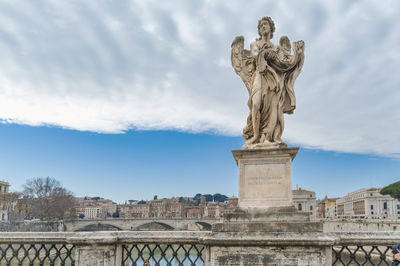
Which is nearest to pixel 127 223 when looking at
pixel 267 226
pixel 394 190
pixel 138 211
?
pixel 394 190

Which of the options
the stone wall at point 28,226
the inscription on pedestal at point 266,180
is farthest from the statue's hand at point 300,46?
the stone wall at point 28,226

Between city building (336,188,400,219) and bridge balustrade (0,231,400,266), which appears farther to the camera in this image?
city building (336,188,400,219)

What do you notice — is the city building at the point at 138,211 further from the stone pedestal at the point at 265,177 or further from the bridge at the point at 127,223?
the stone pedestal at the point at 265,177

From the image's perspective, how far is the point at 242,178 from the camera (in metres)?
5.96

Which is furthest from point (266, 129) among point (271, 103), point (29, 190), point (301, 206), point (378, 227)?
point (301, 206)

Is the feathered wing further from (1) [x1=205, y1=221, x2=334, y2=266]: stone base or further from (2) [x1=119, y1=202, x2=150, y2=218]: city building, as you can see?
(2) [x1=119, y1=202, x2=150, y2=218]: city building

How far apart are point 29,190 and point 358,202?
12539 centimetres

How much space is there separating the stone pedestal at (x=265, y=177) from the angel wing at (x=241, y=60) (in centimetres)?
156

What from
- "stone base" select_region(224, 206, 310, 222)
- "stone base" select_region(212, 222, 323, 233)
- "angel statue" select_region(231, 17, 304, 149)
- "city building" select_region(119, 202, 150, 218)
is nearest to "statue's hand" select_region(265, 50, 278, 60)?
"angel statue" select_region(231, 17, 304, 149)

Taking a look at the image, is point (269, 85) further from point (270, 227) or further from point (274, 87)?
point (270, 227)

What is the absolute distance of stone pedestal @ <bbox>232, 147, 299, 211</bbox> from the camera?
5.75m

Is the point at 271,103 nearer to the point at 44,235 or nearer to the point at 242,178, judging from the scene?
the point at 242,178

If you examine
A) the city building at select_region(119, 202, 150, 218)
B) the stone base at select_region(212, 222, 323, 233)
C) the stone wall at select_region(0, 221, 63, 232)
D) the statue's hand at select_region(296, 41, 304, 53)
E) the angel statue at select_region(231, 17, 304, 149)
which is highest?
the statue's hand at select_region(296, 41, 304, 53)

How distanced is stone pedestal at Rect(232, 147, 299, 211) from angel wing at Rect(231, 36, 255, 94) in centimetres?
156
